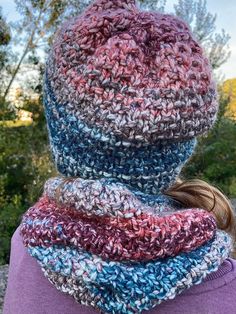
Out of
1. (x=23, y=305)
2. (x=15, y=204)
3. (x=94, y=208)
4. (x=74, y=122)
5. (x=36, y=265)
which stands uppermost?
(x=74, y=122)

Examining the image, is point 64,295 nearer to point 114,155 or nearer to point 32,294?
point 32,294

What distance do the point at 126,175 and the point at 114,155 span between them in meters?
0.06

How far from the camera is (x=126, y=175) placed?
1.40m

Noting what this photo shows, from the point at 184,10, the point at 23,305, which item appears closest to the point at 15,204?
the point at 184,10

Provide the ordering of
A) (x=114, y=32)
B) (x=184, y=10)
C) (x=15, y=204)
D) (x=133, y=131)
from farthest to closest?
(x=184, y=10), (x=15, y=204), (x=114, y=32), (x=133, y=131)

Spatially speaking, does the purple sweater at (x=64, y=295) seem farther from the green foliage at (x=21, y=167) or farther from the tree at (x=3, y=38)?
the tree at (x=3, y=38)

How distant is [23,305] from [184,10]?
8.38m

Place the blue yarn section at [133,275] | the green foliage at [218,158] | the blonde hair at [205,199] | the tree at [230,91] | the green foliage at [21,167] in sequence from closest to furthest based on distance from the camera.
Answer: the blue yarn section at [133,275] < the blonde hair at [205,199] < the green foliage at [21,167] < the green foliage at [218,158] < the tree at [230,91]

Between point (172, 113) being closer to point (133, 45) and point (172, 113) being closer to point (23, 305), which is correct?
point (133, 45)

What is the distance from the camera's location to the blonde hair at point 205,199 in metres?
1.73

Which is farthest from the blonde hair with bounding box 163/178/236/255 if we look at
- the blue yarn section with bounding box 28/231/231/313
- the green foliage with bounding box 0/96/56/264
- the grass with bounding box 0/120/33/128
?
the grass with bounding box 0/120/33/128

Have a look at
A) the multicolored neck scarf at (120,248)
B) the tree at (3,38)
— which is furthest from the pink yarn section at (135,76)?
the tree at (3,38)

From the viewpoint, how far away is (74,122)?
140cm

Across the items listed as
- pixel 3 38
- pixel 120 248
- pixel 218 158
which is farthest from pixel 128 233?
pixel 218 158
